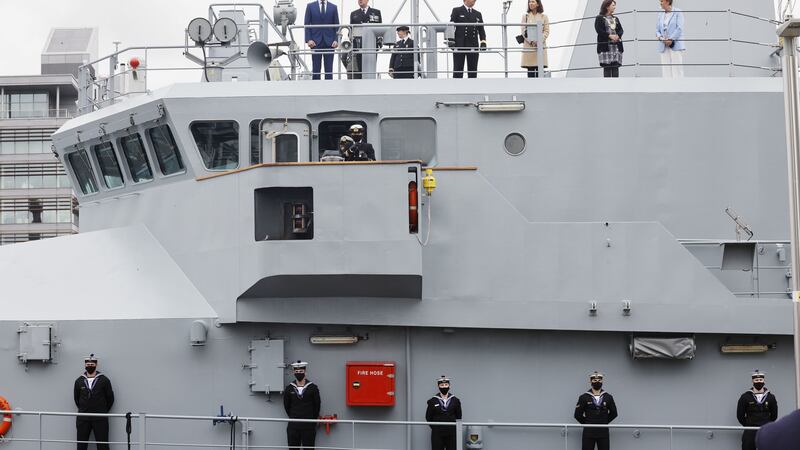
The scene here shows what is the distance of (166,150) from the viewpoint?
11430 millimetres

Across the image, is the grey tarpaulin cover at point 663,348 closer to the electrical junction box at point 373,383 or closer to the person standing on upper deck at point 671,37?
the electrical junction box at point 373,383

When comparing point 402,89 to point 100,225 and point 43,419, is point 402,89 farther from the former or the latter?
point 43,419

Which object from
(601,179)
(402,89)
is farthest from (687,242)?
(402,89)

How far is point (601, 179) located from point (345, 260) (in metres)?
3.00

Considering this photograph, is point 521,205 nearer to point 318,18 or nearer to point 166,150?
point 318,18

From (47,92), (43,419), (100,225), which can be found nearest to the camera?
(43,419)

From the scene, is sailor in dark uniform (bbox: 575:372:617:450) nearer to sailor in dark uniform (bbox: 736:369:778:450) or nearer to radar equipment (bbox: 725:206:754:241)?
sailor in dark uniform (bbox: 736:369:778:450)

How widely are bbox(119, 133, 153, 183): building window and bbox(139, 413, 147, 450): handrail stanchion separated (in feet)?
9.86

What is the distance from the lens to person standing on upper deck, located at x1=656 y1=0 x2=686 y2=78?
12.0 m

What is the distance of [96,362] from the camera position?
10.6 meters

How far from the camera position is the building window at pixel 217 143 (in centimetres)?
1116

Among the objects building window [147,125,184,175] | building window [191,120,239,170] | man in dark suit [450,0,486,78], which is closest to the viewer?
building window [191,120,239,170]

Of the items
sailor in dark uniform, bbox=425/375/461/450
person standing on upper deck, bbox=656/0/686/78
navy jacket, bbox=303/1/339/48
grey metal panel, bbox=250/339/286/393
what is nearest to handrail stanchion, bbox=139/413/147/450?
grey metal panel, bbox=250/339/286/393

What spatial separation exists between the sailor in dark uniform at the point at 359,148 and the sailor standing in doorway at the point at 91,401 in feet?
10.7
